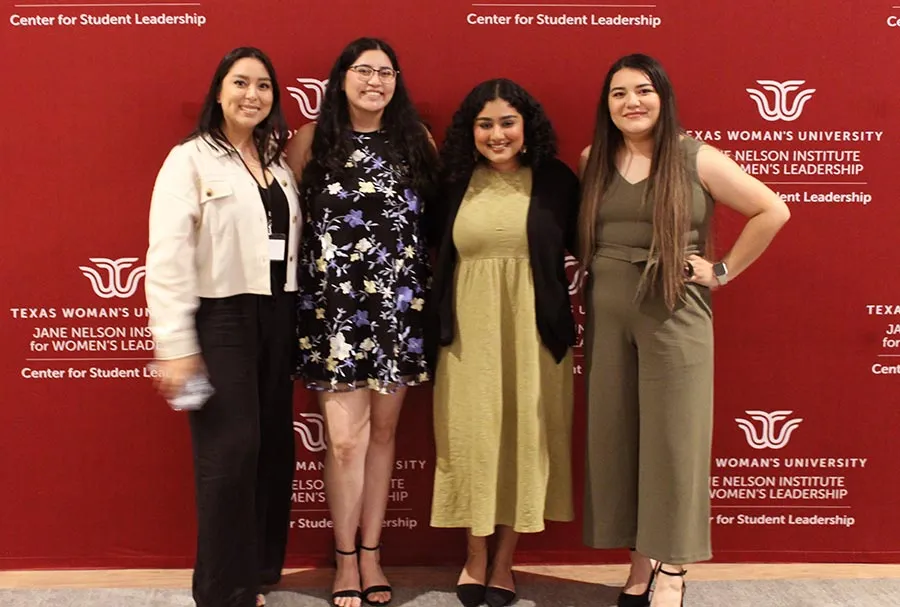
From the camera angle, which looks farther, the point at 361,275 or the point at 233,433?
the point at 361,275

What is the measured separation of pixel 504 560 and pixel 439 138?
1.46 meters

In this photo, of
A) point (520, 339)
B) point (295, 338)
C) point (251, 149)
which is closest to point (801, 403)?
point (520, 339)

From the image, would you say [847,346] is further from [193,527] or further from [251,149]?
[193,527]

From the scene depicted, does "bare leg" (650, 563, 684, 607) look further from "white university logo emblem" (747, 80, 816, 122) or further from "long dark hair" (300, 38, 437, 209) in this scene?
"white university logo emblem" (747, 80, 816, 122)

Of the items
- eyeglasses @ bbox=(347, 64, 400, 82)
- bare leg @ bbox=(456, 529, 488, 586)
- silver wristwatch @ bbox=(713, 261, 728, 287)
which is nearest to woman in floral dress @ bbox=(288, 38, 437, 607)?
eyeglasses @ bbox=(347, 64, 400, 82)

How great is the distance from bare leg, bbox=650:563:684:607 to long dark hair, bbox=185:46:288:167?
1.72 metres

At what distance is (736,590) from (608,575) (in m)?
0.43

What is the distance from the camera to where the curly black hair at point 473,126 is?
2.40 metres

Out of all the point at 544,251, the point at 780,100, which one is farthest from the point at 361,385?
the point at 780,100

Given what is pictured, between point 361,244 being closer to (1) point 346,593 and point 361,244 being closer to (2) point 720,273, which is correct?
(2) point 720,273

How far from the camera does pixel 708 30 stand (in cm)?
276

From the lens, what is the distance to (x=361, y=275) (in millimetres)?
2406

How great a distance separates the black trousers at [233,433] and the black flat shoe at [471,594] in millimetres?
685

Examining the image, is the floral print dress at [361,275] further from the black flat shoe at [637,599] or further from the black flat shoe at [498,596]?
the black flat shoe at [637,599]
